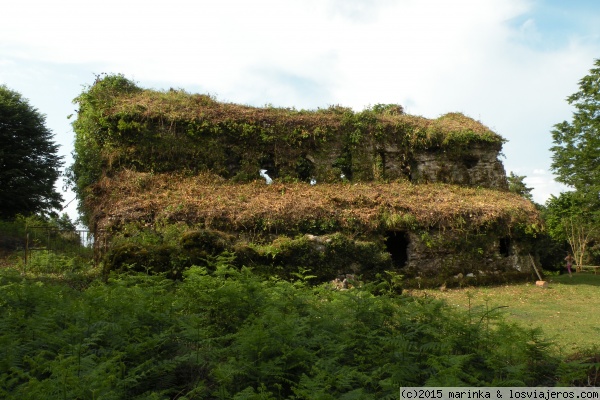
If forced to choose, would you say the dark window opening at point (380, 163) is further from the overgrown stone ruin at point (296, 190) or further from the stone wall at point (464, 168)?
the stone wall at point (464, 168)

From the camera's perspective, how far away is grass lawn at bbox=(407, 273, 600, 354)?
1048cm

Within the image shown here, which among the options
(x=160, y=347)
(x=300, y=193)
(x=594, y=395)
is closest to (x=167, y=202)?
(x=300, y=193)

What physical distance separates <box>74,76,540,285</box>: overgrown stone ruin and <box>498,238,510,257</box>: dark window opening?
3.7 inches

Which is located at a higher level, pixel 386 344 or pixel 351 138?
pixel 351 138

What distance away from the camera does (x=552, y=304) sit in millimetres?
14898

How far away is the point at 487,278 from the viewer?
18953 mm

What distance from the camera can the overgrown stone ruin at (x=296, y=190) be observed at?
16.3 m

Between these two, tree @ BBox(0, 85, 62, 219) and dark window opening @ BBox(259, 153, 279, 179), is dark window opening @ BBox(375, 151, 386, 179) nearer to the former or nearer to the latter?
dark window opening @ BBox(259, 153, 279, 179)

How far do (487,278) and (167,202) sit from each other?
1221 centimetres

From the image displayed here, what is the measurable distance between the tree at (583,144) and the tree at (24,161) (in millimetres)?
31044

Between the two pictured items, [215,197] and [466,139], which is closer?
[215,197]

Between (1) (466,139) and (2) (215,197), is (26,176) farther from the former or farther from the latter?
(1) (466,139)

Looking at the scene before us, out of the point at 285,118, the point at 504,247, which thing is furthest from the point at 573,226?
the point at 285,118

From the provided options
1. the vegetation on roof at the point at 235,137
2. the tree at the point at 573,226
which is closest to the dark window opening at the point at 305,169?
the vegetation on roof at the point at 235,137
